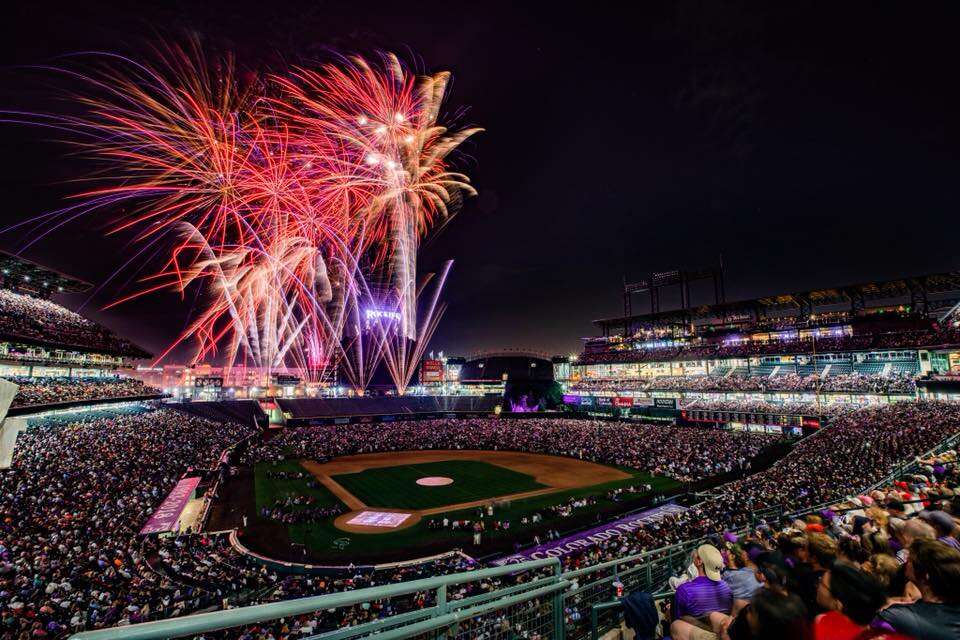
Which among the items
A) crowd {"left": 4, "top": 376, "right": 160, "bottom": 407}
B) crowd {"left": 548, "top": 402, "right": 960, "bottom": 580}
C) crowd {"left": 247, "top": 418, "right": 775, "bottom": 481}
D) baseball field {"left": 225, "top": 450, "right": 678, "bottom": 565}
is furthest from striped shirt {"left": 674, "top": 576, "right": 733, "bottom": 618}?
crowd {"left": 247, "top": 418, "right": 775, "bottom": 481}

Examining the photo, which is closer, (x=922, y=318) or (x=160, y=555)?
(x=160, y=555)

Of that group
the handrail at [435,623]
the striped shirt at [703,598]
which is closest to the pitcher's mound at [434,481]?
the striped shirt at [703,598]

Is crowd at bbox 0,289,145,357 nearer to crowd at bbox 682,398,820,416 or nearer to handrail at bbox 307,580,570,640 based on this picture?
handrail at bbox 307,580,570,640

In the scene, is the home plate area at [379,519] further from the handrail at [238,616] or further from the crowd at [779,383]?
the crowd at [779,383]

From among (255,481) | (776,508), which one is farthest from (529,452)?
(776,508)

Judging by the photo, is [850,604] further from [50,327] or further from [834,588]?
[50,327]

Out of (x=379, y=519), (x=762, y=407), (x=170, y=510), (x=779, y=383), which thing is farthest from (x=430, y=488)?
(x=779, y=383)

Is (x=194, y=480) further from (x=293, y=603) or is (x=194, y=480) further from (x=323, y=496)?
(x=293, y=603)

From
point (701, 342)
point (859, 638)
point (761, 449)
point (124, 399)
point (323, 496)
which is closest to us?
point (859, 638)

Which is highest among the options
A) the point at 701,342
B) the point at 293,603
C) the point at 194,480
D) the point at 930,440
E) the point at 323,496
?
the point at 701,342
